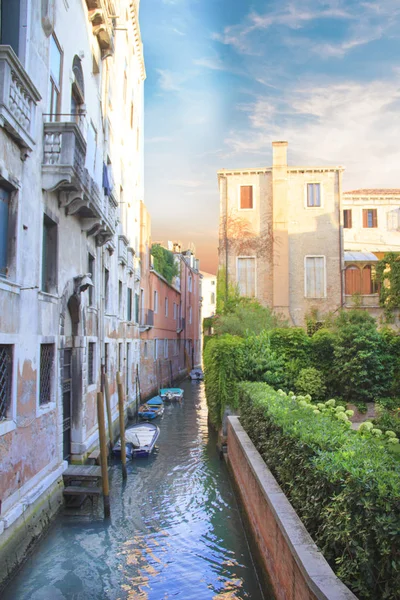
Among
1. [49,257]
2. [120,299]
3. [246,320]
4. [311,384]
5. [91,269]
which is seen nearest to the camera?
[49,257]

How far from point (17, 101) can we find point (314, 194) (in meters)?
20.5

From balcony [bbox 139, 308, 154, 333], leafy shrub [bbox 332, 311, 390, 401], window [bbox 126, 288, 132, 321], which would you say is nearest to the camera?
leafy shrub [bbox 332, 311, 390, 401]

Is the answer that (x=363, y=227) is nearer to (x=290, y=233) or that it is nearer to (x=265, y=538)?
(x=290, y=233)

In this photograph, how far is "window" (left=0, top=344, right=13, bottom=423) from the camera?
6.55m

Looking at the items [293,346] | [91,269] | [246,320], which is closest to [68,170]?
[91,269]

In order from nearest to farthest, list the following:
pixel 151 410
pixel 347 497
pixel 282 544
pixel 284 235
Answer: pixel 347 497 < pixel 282 544 < pixel 151 410 < pixel 284 235

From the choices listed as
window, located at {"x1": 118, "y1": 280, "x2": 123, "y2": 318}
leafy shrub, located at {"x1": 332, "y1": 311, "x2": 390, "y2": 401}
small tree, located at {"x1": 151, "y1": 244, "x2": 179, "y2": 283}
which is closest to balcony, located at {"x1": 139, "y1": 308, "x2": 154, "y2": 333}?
window, located at {"x1": 118, "y1": 280, "x2": 123, "y2": 318}

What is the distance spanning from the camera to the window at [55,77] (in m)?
9.20

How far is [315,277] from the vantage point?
25.2 meters

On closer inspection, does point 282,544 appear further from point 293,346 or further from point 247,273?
point 247,273

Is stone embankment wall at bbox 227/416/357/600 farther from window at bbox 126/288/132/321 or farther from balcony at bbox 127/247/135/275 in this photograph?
balcony at bbox 127/247/135/275

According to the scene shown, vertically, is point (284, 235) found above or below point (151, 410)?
above

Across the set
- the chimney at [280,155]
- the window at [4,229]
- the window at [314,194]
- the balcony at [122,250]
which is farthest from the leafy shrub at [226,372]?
the chimney at [280,155]

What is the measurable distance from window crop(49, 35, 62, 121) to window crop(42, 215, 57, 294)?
1.94 m
